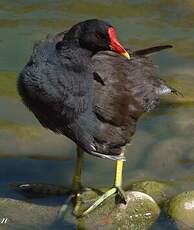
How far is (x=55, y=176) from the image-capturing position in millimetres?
5875

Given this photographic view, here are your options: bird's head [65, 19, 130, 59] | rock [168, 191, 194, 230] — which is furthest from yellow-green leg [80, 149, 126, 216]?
bird's head [65, 19, 130, 59]

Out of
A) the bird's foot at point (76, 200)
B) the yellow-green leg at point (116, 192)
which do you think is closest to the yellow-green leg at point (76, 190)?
the bird's foot at point (76, 200)

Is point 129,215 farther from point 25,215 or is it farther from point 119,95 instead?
point 119,95

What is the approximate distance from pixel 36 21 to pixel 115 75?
2.44m

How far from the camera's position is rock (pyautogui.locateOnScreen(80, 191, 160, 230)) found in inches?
206

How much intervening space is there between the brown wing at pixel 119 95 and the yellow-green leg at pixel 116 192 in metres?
0.25

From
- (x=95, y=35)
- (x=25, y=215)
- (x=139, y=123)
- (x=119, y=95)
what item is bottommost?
(x=25, y=215)

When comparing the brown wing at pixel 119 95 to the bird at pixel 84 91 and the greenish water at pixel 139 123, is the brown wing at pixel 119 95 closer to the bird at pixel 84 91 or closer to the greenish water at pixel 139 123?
the bird at pixel 84 91

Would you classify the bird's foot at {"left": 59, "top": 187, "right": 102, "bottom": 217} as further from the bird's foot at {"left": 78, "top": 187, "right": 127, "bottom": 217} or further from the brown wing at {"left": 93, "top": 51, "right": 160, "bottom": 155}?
the brown wing at {"left": 93, "top": 51, "right": 160, "bottom": 155}

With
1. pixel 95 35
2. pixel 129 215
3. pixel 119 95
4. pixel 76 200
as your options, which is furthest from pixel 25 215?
pixel 95 35

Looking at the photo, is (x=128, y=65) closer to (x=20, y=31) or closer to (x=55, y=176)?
(x=55, y=176)

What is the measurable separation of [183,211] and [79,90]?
105 cm

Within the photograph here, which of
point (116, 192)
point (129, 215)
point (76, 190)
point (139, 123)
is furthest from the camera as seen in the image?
point (139, 123)

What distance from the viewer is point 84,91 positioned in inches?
199
